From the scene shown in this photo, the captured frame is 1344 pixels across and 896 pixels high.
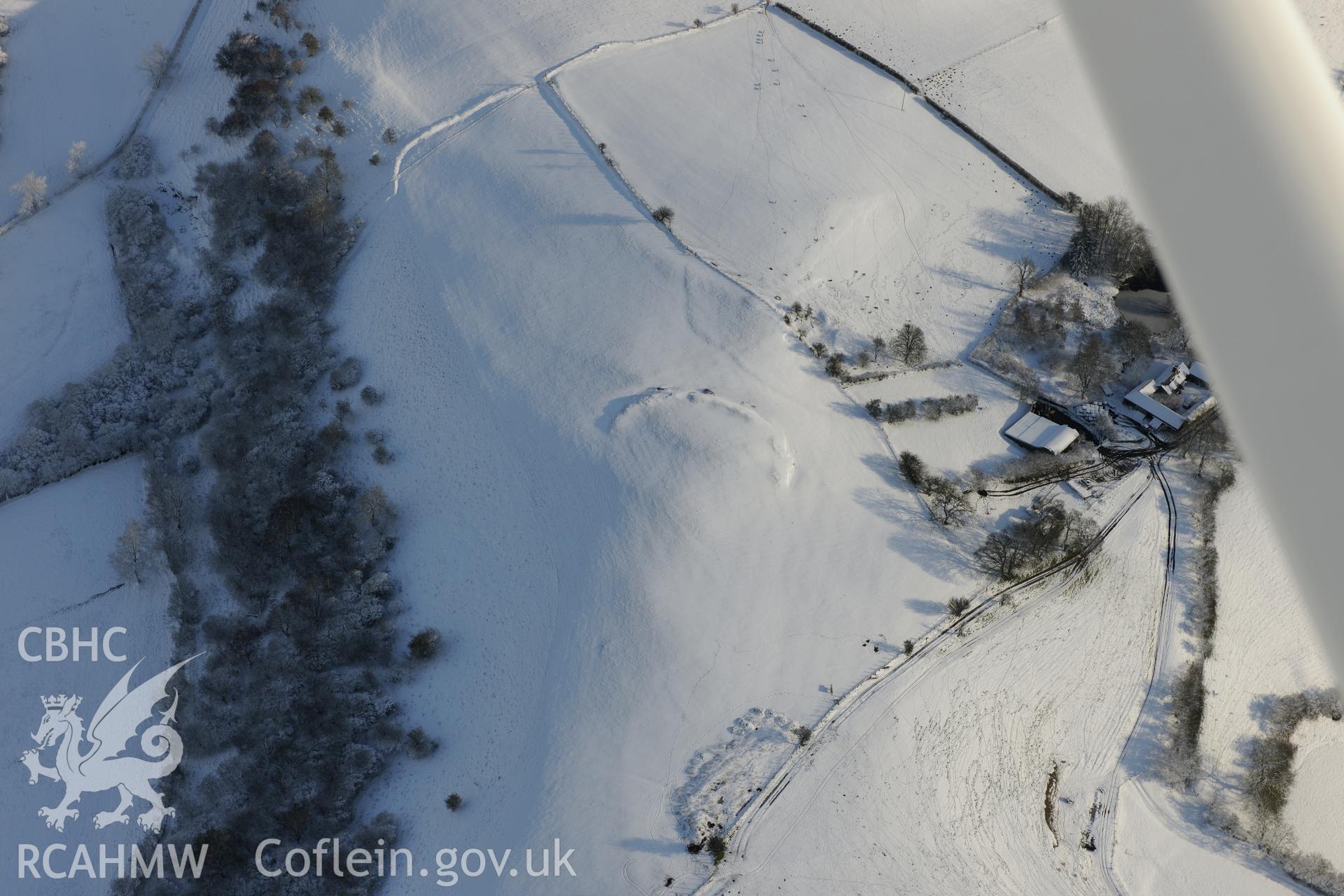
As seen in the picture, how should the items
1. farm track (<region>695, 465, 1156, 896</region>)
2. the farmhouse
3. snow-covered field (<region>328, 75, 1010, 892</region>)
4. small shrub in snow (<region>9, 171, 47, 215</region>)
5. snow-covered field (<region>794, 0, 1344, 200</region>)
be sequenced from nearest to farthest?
farm track (<region>695, 465, 1156, 896</region>), snow-covered field (<region>328, 75, 1010, 892</region>), the farmhouse, snow-covered field (<region>794, 0, 1344, 200</region>), small shrub in snow (<region>9, 171, 47, 215</region>)

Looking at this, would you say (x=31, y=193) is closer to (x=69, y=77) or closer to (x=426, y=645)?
(x=69, y=77)

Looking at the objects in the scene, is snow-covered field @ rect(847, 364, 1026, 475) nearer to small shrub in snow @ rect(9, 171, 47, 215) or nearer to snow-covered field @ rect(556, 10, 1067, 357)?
snow-covered field @ rect(556, 10, 1067, 357)

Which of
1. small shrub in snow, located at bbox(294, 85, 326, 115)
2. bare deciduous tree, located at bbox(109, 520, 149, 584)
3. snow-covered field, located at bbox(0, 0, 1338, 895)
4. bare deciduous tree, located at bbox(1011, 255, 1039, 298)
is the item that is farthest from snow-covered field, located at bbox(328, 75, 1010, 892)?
bare deciduous tree, located at bbox(1011, 255, 1039, 298)

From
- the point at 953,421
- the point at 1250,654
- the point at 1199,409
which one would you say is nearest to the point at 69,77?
the point at 953,421

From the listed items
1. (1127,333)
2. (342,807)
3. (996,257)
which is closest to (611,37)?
(996,257)

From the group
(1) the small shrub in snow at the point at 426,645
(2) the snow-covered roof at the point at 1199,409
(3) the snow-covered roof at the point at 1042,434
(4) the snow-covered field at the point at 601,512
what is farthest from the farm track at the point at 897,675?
(1) the small shrub in snow at the point at 426,645

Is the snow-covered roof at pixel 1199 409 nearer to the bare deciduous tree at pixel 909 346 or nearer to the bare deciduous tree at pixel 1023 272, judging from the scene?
the bare deciduous tree at pixel 1023 272
